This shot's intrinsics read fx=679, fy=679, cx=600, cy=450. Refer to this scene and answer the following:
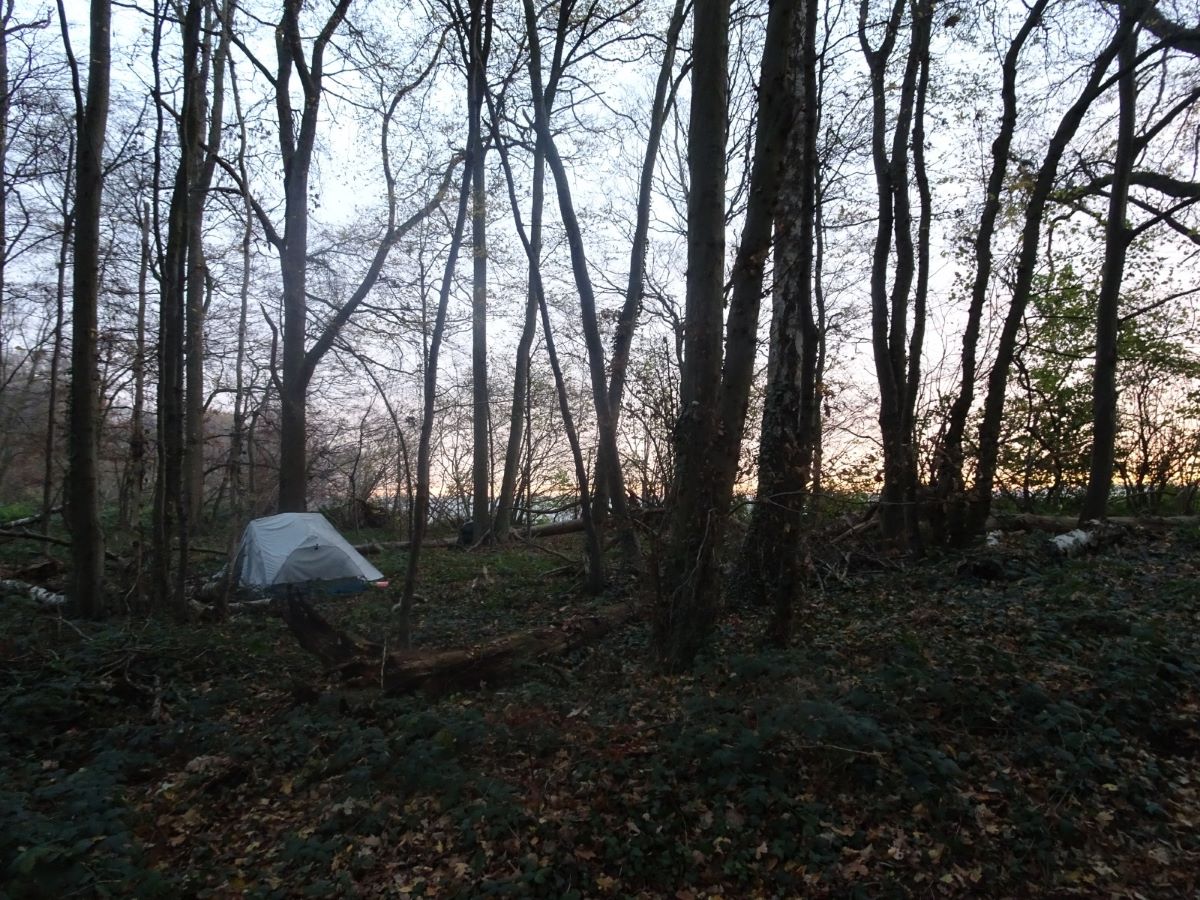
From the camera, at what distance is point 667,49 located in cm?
1170

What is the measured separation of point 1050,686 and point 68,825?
19.1 feet

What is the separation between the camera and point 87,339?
809cm

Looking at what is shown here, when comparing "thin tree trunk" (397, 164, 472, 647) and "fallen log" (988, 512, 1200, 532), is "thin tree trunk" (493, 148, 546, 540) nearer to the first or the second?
"thin tree trunk" (397, 164, 472, 647)

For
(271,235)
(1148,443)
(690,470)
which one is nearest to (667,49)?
(271,235)

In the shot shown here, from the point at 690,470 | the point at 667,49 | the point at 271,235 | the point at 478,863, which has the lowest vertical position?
the point at 478,863

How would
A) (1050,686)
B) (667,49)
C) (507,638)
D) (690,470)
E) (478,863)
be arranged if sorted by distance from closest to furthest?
1. (478,863)
2. (1050,686)
3. (690,470)
4. (507,638)
5. (667,49)

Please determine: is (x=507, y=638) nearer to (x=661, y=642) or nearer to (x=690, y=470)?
(x=661, y=642)

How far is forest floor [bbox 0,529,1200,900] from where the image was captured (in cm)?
324

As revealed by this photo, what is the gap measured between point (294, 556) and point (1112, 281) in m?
13.1

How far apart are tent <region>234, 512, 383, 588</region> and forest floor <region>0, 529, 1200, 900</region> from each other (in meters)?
4.11

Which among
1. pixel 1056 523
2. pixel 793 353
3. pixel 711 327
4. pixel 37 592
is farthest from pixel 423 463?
pixel 1056 523

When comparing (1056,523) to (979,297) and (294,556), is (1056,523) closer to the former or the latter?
(979,297)

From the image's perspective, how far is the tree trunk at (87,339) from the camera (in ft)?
26.3

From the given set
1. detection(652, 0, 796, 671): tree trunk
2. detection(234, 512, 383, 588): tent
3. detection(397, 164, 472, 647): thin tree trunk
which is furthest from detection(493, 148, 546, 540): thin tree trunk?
detection(652, 0, 796, 671): tree trunk
